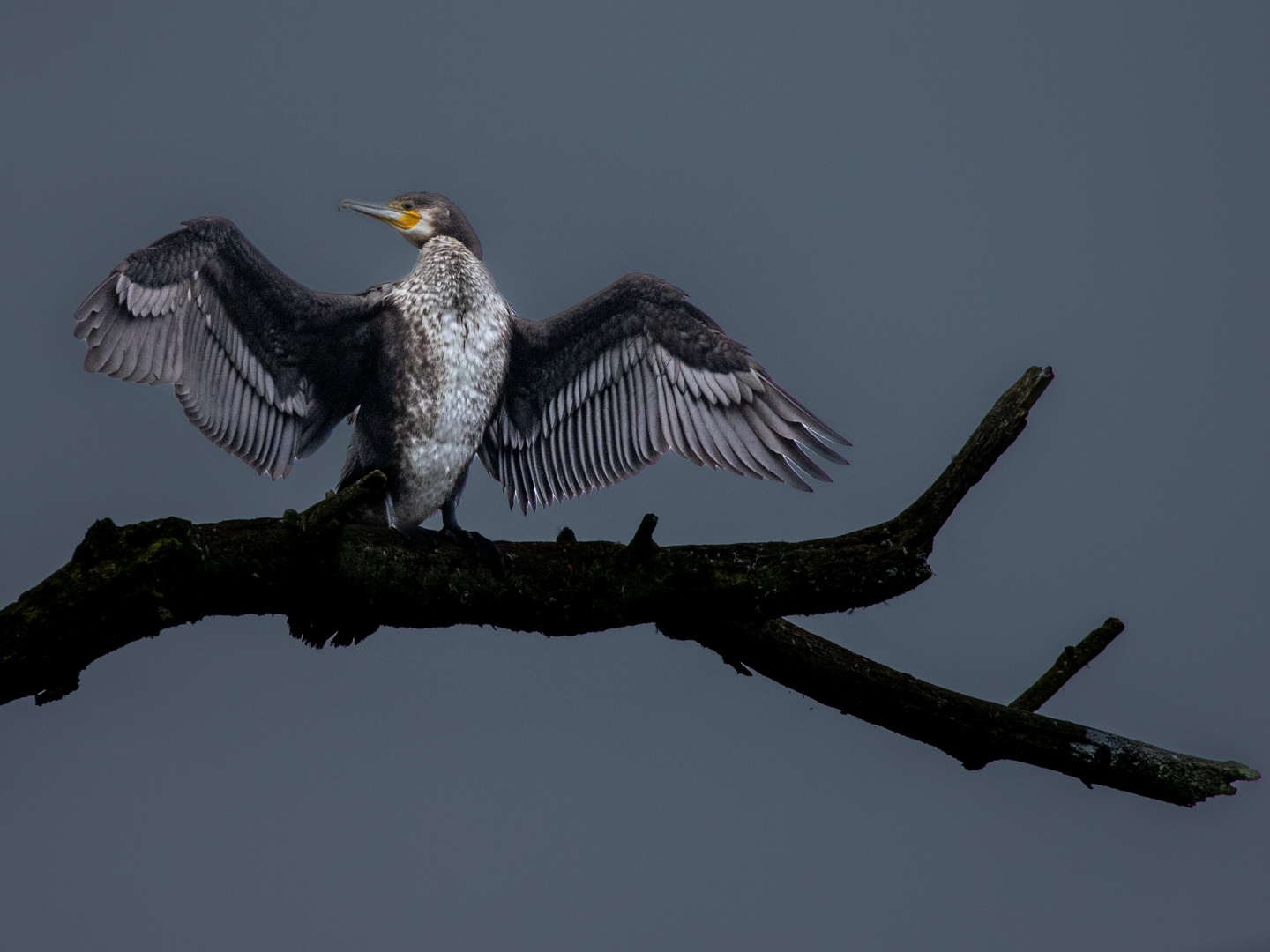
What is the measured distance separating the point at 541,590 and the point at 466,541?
1.06ft

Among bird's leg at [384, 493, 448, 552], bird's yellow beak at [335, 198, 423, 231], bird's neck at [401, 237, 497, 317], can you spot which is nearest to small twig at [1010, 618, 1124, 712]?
bird's leg at [384, 493, 448, 552]

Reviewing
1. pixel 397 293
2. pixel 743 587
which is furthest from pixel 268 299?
pixel 743 587

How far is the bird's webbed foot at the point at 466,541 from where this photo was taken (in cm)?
353

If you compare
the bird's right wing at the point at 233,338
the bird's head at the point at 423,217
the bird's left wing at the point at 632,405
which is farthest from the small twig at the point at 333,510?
the bird's head at the point at 423,217

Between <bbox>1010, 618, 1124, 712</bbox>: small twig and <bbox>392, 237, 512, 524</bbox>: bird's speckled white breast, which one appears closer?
<bbox>392, 237, 512, 524</bbox>: bird's speckled white breast

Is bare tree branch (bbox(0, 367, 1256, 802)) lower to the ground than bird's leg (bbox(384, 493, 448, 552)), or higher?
lower

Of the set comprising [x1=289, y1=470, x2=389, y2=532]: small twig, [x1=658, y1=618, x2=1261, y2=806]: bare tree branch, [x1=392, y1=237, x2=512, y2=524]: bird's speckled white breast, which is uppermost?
[x1=392, y1=237, x2=512, y2=524]: bird's speckled white breast

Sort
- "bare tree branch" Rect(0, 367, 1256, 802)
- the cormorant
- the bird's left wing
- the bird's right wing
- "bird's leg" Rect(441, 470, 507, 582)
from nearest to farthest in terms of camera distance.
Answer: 1. "bare tree branch" Rect(0, 367, 1256, 802)
2. "bird's leg" Rect(441, 470, 507, 582)
3. the bird's right wing
4. the cormorant
5. the bird's left wing

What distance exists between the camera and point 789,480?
159 inches

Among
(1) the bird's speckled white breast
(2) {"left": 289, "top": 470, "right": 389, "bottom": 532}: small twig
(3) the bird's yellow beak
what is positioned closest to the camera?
(2) {"left": 289, "top": 470, "right": 389, "bottom": 532}: small twig

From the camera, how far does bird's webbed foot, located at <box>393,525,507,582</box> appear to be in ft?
11.6

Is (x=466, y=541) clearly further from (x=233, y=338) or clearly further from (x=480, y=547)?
(x=233, y=338)

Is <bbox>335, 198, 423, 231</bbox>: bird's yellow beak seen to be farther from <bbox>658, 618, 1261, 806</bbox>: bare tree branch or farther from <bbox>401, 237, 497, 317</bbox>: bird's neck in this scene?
<bbox>658, 618, 1261, 806</bbox>: bare tree branch

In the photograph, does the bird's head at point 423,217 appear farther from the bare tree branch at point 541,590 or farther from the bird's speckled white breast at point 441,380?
the bare tree branch at point 541,590
